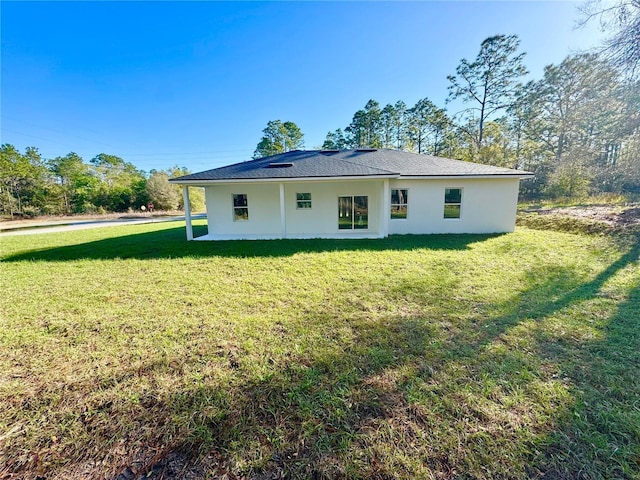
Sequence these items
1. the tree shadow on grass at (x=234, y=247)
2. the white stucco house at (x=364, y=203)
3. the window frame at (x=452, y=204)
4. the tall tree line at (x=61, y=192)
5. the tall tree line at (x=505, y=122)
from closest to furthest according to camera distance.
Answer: the tree shadow on grass at (x=234, y=247) → the white stucco house at (x=364, y=203) → the window frame at (x=452, y=204) → the tall tree line at (x=505, y=122) → the tall tree line at (x=61, y=192)

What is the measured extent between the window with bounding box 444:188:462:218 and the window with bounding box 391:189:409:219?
1.75 meters

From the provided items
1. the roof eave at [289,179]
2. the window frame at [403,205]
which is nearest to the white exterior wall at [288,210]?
the window frame at [403,205]

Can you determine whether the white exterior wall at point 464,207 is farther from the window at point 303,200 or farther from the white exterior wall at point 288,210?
the window at point 303,200

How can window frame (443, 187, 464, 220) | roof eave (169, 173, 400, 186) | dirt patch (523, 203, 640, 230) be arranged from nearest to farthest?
roof eave (169, 173, 400, 186), dirt patch (523, 203, 640, 230), window frame (443, 187, 464, 220)

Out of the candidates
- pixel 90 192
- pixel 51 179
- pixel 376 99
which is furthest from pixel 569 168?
pixel 51 179

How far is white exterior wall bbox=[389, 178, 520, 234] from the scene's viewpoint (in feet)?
34.8

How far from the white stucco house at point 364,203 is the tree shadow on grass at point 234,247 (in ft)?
3.14

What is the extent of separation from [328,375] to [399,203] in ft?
31.5

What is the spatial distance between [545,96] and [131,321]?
36.7 m

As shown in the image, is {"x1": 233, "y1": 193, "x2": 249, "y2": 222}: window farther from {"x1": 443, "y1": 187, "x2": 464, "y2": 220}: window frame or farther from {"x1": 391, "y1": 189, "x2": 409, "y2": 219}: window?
{"x1": 443, "y1": 187, "x2": 464, "y2": 220}: window frame

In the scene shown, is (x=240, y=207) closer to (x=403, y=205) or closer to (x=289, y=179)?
→ (x=289, y=179)

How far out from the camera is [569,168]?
1308 centimetres

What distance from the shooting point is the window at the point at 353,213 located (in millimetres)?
11109

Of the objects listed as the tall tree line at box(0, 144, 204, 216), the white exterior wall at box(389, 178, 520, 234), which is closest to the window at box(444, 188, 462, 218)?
the white exterior wall at box(389, 178, 520, 234)
